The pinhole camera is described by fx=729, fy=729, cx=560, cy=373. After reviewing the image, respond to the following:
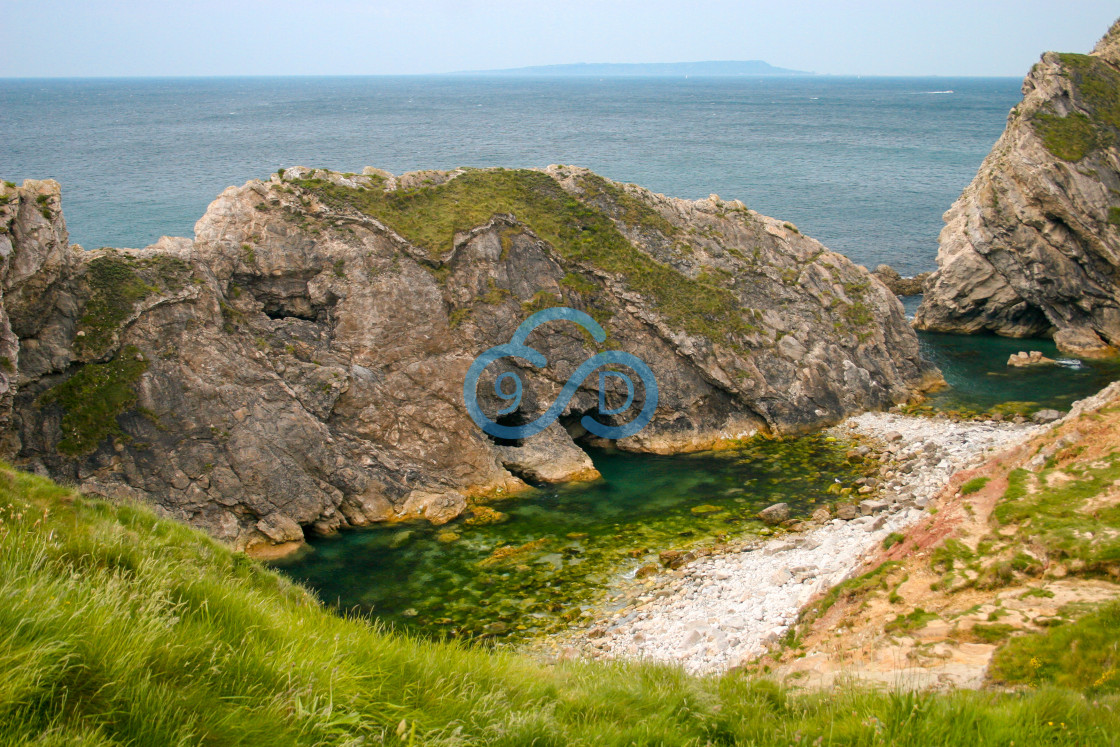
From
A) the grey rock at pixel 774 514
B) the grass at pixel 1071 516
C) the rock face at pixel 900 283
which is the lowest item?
the grey rock at pixel 774 514

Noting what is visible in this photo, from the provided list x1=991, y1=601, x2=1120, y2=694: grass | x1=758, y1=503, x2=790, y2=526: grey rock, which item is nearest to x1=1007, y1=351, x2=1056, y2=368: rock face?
x1=758, y1=503, x2=790, y2=526: grey rock

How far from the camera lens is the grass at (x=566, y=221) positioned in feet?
138

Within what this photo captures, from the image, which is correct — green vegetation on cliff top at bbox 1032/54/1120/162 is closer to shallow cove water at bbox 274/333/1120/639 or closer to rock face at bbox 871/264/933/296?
rock face at bbox 871/264/933/296

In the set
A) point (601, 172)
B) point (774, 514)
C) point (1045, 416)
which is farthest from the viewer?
point (601, 172)

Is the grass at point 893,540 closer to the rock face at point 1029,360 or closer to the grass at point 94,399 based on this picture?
the grass at point 94,399

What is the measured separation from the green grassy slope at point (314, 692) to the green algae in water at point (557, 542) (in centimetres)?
1540

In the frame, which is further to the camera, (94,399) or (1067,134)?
(1067,134)

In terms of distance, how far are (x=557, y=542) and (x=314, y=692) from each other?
23.9m

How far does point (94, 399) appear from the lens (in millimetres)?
30312

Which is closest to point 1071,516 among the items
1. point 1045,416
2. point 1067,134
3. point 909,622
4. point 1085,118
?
point 909,622

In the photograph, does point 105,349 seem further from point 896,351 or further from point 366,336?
point 896,351

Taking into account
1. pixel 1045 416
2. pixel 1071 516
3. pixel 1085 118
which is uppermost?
pixel 1085 118

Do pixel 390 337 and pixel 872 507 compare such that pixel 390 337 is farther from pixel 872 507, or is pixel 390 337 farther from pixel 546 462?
pixel 872 507

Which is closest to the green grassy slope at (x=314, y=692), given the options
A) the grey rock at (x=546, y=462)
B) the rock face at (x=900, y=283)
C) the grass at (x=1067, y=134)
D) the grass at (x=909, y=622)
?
the grass at (x=909, y=622)
